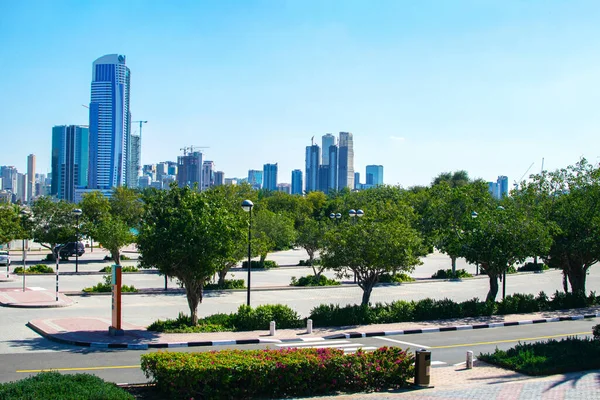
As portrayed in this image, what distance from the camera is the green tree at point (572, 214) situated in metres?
26.8

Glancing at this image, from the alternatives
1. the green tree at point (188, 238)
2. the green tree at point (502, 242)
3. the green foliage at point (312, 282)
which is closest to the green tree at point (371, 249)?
the green tree at point (502, 242)

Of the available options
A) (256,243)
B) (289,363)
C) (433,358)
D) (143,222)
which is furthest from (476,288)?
(289,363)

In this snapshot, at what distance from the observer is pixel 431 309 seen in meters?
24.2

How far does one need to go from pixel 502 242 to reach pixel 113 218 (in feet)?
119

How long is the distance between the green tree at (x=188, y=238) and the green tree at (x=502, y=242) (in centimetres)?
1017

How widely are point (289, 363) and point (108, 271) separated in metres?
30.7

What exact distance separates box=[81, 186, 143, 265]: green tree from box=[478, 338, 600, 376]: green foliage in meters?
22.9

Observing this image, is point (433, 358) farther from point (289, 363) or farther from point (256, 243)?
point (256, 243)

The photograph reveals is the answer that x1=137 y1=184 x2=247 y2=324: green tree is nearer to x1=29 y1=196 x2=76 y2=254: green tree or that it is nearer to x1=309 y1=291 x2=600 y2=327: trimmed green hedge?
x1=309 y1=291 x2=600 y2=327: trimmed green hedge

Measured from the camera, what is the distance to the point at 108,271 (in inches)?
1603

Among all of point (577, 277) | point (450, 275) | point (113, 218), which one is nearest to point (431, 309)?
point (577, 277)

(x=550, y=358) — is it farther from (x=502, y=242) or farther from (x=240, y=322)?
(x=240, y=322)

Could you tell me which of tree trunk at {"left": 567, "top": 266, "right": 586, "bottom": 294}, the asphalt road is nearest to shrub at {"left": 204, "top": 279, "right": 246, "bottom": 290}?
the asphalt road

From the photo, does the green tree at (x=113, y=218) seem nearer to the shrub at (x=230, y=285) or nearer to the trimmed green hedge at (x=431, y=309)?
the shrub at (x=230, y=285)
